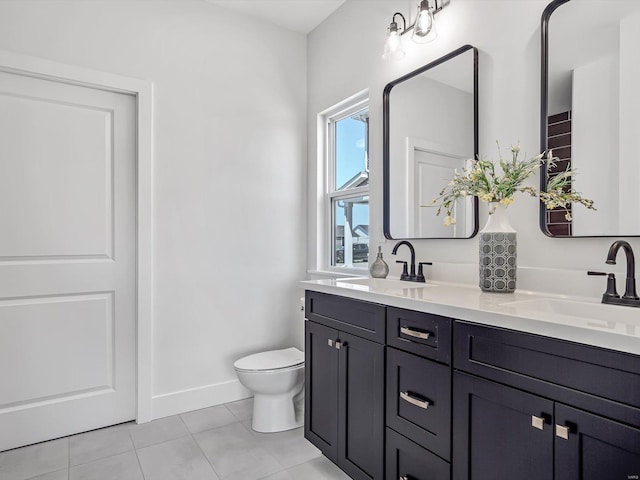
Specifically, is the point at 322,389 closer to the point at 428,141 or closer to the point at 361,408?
the point at 361,408

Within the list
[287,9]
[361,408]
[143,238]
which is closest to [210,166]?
[143,238]

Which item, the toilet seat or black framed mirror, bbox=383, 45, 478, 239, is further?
the toilet seat

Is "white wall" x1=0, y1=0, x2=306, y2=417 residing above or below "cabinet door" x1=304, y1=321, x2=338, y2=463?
above

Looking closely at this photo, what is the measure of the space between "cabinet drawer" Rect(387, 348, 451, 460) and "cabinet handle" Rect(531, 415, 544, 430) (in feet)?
0.94

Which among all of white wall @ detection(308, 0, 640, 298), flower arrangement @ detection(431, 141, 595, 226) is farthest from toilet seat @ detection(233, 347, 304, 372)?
flower arrangement @ detection(431, 141, 595, 226)

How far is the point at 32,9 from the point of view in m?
2.20

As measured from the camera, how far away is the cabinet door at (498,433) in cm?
104

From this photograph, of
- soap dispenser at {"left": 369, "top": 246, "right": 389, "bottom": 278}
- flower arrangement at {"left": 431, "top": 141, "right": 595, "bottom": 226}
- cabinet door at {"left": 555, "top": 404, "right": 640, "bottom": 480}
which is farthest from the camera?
soap dispenser at {"left": 369, "top": 246, "right": 389, "bottom": 278}

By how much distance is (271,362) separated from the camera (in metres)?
2.44

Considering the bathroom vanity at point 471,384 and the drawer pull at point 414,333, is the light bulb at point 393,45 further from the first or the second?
the drawer pull at point 414,333

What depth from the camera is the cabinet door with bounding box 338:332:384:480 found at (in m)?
1.59

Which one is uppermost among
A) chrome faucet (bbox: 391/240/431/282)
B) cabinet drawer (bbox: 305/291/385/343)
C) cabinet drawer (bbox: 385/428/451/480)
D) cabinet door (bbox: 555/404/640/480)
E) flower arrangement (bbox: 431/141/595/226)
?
flower arrangement (bbox: 431/141/595/226)

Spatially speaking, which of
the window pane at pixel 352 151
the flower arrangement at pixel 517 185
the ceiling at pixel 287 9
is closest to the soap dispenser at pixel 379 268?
the window pane at pixel 352 151

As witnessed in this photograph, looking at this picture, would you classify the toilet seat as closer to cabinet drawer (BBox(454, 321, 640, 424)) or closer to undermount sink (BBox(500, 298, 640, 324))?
cabinet drawer (BBox(454, 321, 640, 424))
